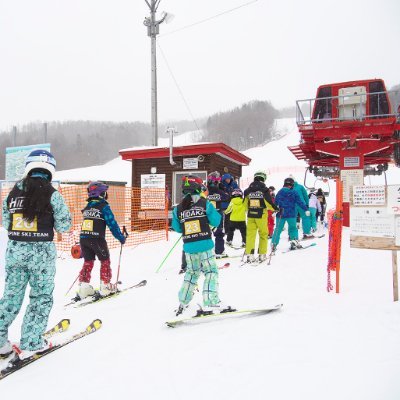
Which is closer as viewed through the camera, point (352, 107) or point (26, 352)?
point (26, 352)

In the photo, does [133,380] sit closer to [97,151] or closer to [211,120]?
[97,151]

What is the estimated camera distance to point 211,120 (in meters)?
99.1

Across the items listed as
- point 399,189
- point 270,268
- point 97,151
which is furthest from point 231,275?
point 97,151

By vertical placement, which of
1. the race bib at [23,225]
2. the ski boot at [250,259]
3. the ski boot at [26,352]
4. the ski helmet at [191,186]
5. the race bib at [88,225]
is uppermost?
the ski helmet at [191,186]

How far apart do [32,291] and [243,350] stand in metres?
2.23

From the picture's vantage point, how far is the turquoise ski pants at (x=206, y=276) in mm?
4406

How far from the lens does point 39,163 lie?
3.52 metres

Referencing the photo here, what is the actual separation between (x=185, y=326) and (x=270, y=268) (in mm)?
3140

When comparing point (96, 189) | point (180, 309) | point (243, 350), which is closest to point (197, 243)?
point (180, 309)

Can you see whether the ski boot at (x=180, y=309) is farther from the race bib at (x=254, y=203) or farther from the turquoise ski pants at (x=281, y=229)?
the turquoise ski pants at (x=281, y=229)

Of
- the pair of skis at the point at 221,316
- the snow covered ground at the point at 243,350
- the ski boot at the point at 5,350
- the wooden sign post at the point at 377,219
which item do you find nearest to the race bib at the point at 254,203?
the snow covered ground at the point at 243,350

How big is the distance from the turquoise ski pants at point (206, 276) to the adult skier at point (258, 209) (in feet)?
9.38

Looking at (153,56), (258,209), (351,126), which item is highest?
(153,56)

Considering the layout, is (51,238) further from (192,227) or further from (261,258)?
(261,258)
